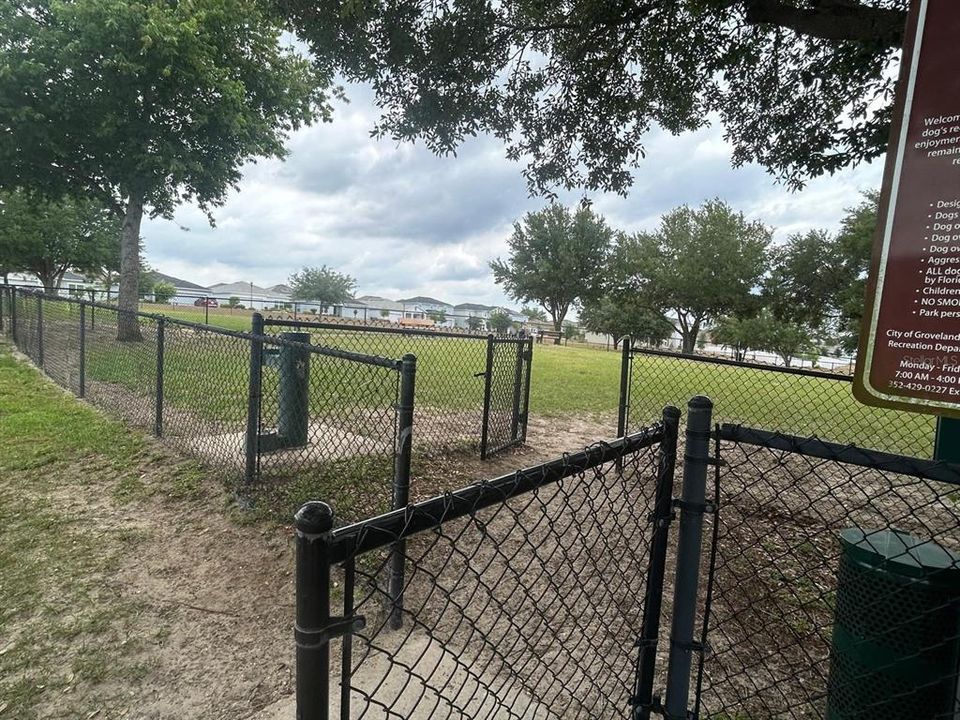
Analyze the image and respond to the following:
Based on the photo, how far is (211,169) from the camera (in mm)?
14445

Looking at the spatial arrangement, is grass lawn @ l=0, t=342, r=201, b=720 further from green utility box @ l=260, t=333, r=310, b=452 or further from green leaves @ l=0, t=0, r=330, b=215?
green leaves @ l=0, t=0, r=330, b=215

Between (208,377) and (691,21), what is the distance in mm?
6238

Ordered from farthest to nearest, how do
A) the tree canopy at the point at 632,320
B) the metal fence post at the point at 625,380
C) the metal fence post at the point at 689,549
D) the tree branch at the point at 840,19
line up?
the tree canopy at the point at 632,320, the metal fence post at the point at 625,380, the tree branch at the point at 840,19, the metal fence post at the point at 689,549

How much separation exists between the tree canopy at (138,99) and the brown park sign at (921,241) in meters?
11.2

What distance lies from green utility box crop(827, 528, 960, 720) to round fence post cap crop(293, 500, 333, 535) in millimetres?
1601

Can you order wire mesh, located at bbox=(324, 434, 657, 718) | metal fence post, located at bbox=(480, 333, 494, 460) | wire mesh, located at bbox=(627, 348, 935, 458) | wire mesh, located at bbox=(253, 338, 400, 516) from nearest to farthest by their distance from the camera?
wire mesh, located at bbox=(324, 434, 657, 718), wire mesh, located at bbox=(253, 338, 400, 516), metal fence post, located at bbox=(480, 333, 494, 460), wire mesh, located at bbox=(627, 348, 935, 458)

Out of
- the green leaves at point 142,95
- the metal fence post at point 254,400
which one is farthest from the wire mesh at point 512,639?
the green leaves at point 142,95

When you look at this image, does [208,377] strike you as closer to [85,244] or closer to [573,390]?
[573,390]

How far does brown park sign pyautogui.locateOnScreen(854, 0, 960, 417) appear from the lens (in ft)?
4.98

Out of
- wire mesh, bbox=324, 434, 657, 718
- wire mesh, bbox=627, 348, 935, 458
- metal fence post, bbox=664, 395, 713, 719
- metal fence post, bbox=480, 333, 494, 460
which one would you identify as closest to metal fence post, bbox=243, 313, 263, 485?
wire mesh, bbox=324, 434, 657, 718

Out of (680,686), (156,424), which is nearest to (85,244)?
(156,424)

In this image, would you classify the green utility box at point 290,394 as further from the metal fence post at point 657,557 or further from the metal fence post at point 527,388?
the metal fence post at point 657,557

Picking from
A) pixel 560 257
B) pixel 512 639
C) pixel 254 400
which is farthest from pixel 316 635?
pixel 560 257

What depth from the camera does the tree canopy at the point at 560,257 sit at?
163 ft
